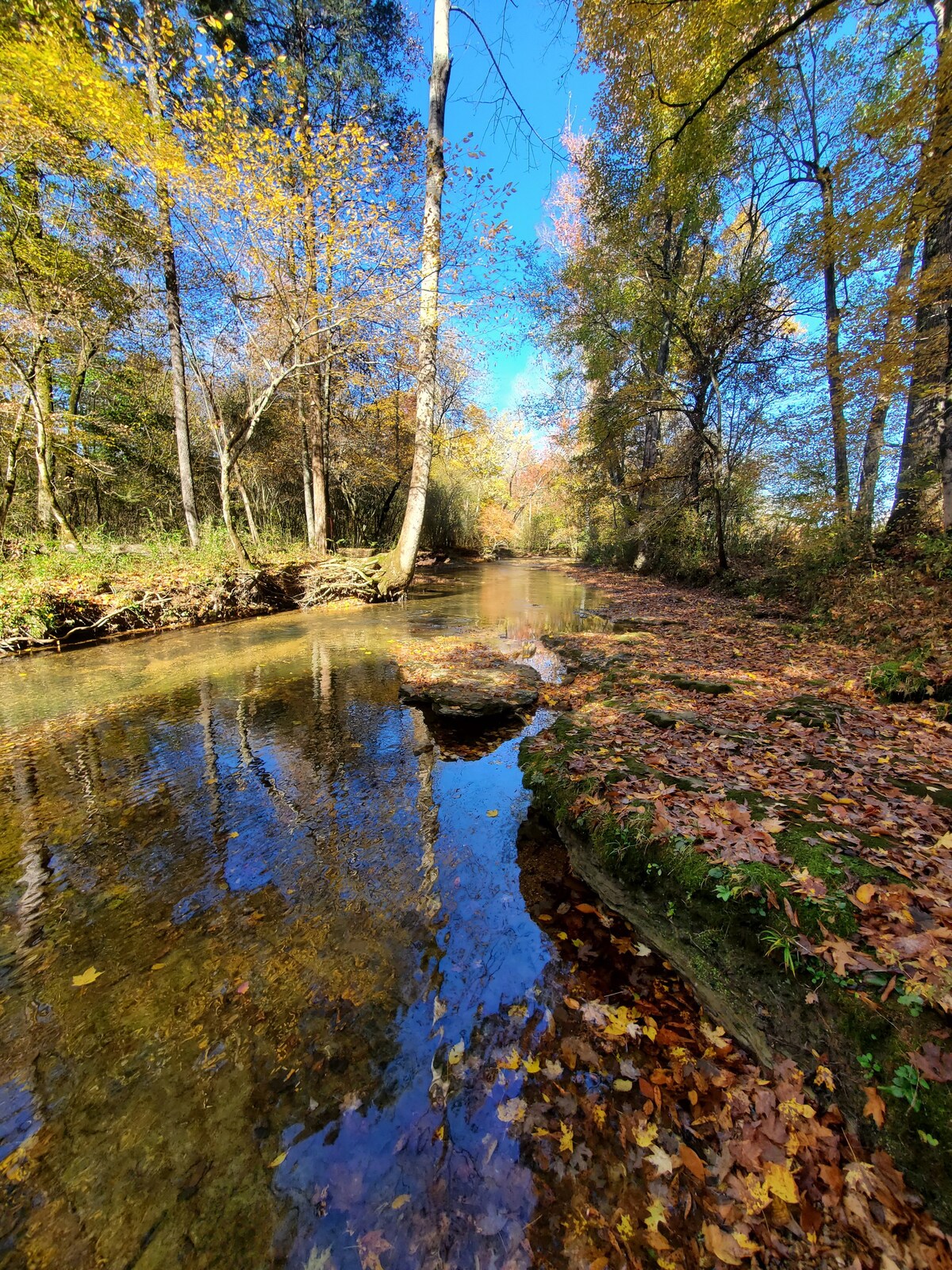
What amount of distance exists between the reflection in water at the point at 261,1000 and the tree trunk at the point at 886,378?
9201 mm

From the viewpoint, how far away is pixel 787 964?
202 centimetres

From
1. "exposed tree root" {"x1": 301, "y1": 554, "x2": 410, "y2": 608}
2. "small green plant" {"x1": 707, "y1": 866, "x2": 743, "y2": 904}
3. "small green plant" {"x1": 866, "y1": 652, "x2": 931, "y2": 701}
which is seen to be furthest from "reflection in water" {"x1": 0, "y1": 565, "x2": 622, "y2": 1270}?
"exposed tree root" {"x1": 301, "y1": 554, "x2": 410, "y2": 608}

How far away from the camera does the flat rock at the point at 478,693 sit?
18.5 ft

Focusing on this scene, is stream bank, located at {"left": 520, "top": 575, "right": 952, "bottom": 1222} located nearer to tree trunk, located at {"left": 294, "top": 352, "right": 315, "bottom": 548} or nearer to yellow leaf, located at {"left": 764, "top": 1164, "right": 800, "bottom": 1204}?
yellow leaf, located at {"left": 764, "top": 1164, "right": 800, "bottom": 1204}

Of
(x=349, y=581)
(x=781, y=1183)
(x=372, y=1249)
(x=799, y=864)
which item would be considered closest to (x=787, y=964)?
(x=799, y=864)

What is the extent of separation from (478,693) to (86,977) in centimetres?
419

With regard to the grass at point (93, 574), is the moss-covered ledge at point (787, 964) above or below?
below

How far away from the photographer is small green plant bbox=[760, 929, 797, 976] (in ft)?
6.61

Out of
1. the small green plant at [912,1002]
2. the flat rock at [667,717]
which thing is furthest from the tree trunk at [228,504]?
the small green plant at [912,1002]

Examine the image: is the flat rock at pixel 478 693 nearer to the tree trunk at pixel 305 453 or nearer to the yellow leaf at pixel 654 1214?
the yellow leaf at pixel 654 1214

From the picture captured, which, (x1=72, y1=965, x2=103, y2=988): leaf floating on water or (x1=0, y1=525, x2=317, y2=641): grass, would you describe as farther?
(x1=0, y1=525, x2=317, y2=641): grass

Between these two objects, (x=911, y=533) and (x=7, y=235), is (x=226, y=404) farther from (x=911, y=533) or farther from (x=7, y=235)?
(x=911, y=533)

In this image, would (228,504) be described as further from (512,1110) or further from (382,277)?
(512,1110)

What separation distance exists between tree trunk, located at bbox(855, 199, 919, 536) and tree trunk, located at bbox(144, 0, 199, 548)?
14.3 metres
